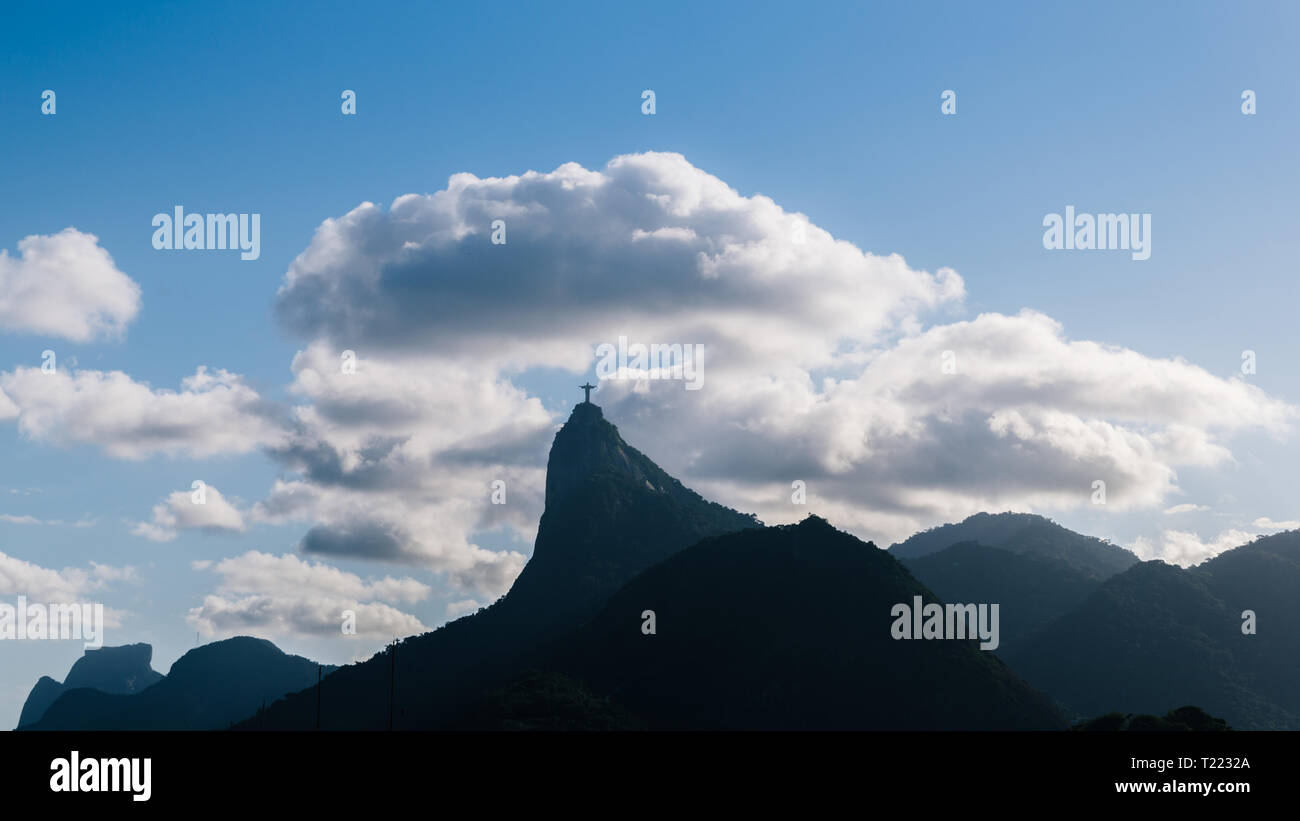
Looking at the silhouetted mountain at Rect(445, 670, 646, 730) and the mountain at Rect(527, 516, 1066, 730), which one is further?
the mountain at Rect(527, 516, 1066, 730)

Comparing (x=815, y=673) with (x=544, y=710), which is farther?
(x=815, y=673)

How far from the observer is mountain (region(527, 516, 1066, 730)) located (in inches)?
6432

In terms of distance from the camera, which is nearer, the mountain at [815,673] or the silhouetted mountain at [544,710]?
the silhouetted mountain at [544,710]

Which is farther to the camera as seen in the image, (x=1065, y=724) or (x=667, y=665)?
(x=667, y=665)

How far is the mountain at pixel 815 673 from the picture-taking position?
163375 millimetres

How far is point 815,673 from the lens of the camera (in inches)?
6929

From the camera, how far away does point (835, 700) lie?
169375 millimetres

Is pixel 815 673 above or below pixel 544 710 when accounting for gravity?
above

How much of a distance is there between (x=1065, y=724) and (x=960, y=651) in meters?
19.1
